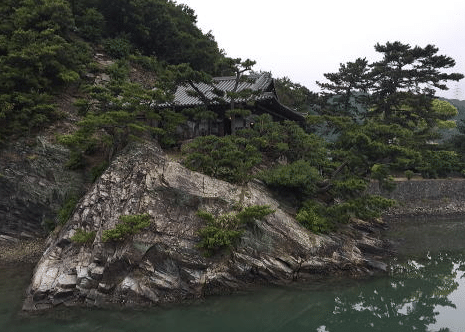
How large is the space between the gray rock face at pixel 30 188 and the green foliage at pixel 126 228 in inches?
255

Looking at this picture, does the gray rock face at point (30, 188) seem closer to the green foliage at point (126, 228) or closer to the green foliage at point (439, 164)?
the green foliage at point (126, 228)

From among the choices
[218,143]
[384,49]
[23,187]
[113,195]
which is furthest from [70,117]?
[384,49]

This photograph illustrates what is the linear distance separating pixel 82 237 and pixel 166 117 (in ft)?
31.3

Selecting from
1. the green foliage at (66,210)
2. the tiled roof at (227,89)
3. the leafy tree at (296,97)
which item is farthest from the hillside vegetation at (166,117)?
the leafy tree at (296,97)

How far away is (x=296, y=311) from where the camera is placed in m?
12.4

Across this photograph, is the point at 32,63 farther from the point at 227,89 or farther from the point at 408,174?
the point at 408,174

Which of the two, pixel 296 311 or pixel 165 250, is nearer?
pixel 296 311

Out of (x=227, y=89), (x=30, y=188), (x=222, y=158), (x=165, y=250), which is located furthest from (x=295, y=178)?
(x=30, y=188)

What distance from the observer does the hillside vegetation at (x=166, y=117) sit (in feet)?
56.1

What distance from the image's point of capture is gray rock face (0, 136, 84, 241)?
1791cm

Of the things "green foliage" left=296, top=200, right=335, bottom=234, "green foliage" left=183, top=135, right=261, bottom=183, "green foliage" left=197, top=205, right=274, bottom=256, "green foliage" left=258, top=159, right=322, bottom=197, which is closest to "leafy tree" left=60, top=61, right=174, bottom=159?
"green foliage" left=183, top=135, right=261, bottom=183

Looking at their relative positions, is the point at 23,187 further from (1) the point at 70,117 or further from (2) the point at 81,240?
(2) the point at 81,240

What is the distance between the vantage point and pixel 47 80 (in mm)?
20375

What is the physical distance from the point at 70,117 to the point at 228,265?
15614 millimetres
